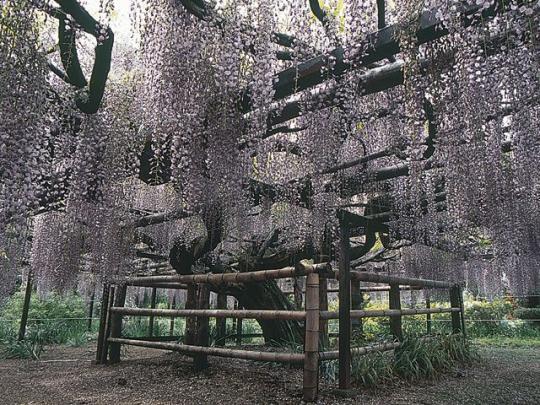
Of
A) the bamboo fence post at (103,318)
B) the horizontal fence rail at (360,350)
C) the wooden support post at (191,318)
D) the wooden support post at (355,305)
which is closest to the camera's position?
the horizontal fence rail at (360,350)

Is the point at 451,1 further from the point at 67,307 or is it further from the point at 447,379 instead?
the point at 67,307

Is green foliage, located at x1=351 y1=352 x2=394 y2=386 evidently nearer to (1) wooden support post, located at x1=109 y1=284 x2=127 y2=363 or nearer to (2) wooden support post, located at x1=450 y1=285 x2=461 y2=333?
(2) wooden support post, located at x1=450 y1=285 x2=461 y2=333

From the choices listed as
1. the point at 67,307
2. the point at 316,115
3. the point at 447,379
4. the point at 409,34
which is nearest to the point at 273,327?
the point at 447,379

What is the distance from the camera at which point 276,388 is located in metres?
3.89

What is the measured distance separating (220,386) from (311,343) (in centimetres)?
116

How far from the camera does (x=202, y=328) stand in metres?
4.71

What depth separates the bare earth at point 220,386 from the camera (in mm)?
3654

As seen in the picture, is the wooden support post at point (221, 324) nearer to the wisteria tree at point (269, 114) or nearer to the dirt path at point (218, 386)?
the dirt path at point (218, 386)

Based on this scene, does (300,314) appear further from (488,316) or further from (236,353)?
(488,316)

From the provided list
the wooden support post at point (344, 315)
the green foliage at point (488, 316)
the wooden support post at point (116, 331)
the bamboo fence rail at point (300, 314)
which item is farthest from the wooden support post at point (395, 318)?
the green foliage at point (488, 316)

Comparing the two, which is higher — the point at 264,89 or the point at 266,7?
the point at 266,7

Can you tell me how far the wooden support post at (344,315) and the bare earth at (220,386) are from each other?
0.50 ft

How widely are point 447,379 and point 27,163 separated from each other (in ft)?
14.2

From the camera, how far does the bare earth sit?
365 cm
